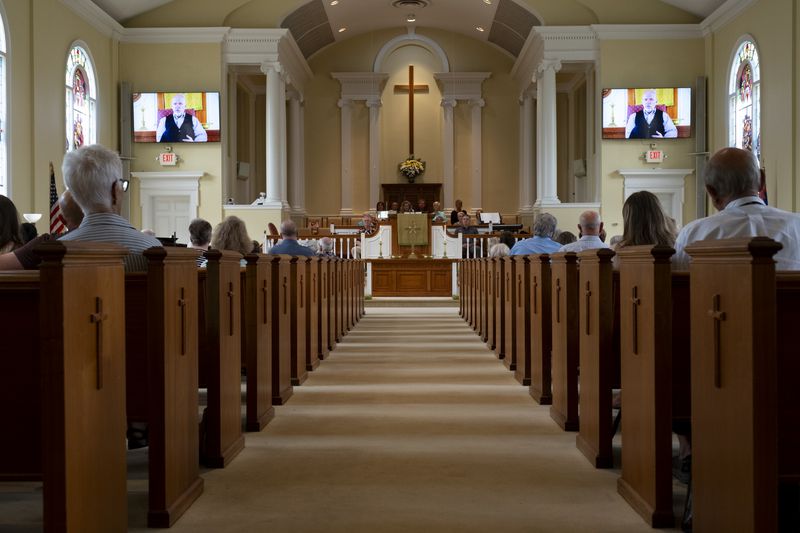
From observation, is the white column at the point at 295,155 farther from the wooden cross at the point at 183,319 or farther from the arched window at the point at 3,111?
the wooden cross at the point at 183,319

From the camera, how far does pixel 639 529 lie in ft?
8.74

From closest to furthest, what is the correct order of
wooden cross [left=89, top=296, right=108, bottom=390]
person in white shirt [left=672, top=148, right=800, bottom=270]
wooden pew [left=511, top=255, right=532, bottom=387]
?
1. wooden cross [left=89, top=296, right=108, bottom=390]
2. person in white shirt [left=672, top=148, right=800, bottom=270]
3. wooden pew [left=511, top=255, right=532, bottom=387]

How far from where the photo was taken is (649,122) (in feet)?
55.2

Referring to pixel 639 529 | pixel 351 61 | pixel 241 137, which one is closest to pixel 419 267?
pixel 241 137

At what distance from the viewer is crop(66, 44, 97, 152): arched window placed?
14492 millimetres

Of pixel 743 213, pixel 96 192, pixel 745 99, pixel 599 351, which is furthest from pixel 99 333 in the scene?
pixel 745 99

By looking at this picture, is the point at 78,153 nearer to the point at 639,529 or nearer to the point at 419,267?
the point at 639,529

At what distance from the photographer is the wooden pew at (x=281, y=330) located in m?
4.66

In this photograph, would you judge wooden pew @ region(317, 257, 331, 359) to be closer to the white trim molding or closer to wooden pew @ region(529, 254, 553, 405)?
wooden pew @ region(529, 254, 553, 405)

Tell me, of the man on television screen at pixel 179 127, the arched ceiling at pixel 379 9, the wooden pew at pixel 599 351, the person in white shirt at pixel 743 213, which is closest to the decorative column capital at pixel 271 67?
the arched ceiling at pixel 379 9

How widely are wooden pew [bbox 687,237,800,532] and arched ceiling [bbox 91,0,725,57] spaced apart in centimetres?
1505

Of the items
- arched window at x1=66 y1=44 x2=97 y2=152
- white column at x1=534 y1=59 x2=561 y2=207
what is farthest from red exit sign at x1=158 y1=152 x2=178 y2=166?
white column at x1=534 y1=59 x2=561 y2=207

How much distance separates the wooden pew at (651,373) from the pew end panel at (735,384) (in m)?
0.25

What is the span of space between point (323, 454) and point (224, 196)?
13.9 m
